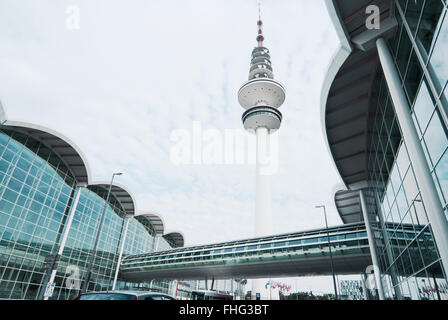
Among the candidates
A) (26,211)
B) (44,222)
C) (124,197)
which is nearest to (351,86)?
(26,211)

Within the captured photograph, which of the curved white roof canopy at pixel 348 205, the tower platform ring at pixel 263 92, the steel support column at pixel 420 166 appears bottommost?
the steel support column at pixel 420 166

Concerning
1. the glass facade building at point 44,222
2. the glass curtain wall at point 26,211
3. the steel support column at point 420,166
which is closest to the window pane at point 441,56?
the steel support column at point 420,166

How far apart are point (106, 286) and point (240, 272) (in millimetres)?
22466

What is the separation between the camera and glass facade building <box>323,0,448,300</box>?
9.20m

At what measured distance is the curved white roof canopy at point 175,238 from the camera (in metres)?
67.6

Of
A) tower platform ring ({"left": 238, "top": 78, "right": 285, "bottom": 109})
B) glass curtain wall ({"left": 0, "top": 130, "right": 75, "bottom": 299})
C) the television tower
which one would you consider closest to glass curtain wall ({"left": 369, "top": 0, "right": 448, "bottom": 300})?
glass curtain wall ({"left": 0, "top": 130, "right": 75, "bottom": 299})

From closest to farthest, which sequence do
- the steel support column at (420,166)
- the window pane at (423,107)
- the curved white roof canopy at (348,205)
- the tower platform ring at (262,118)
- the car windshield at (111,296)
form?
the car windshield at (111,296), the steel support column at (420,166), the window pane at (423,107), the curved white roof canopy at (348,205), the tower platform ring at (262,118)

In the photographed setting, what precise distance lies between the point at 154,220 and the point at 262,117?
3895 cm

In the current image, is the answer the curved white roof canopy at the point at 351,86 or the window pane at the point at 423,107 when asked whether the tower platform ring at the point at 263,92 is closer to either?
the curved white roof canopy at the point at 351,86

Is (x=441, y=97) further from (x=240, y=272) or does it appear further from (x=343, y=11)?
(x=240, y=272)

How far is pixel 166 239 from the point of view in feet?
220

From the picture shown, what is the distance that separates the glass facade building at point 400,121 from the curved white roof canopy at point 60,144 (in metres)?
31.2
